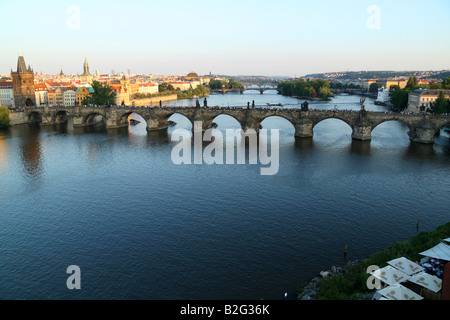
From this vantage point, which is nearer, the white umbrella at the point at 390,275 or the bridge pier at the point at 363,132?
the white umbrella at the point at 390,275

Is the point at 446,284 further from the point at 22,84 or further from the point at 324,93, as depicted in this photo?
the point at 324,93

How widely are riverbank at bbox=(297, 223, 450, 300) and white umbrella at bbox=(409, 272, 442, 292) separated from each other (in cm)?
174

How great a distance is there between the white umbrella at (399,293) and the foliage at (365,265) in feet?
4.28

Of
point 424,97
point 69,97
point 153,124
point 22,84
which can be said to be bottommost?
point 153,124

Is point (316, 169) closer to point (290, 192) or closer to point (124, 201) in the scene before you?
point (290, 192)

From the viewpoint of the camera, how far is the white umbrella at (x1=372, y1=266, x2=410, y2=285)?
14125 millimetres

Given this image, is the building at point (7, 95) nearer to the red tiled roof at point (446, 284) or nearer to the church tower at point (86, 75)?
the church tower at point (86, 75)

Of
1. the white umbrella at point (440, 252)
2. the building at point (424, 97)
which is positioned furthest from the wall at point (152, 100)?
the white umbrella at point (440, 252)

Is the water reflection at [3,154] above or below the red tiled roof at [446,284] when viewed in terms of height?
above

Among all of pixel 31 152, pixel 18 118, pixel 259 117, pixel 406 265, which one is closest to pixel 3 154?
pixel 31 152

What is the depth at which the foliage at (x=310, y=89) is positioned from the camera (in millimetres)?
113750

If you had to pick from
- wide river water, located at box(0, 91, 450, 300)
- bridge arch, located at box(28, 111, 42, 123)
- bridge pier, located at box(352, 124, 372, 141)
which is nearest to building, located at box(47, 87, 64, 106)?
bridge arch, located at box(28, 111, 42, 123)

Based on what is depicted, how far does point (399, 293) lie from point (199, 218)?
1261cm

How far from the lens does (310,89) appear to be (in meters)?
116
